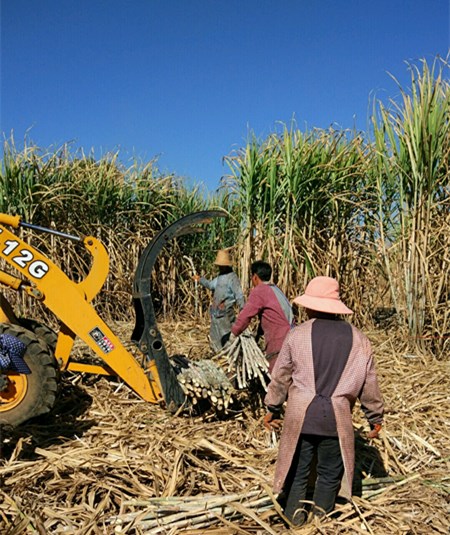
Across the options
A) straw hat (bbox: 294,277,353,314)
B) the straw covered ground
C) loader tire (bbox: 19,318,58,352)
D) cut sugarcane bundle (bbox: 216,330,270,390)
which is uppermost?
straw hat (bbox: 294,277,353,314)

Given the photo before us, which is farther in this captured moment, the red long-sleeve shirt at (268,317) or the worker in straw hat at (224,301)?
the worker in straw hat at (224,301)

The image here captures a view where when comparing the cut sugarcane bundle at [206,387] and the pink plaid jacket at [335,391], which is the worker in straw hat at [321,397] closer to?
the pink plaid jacket at [335,391]

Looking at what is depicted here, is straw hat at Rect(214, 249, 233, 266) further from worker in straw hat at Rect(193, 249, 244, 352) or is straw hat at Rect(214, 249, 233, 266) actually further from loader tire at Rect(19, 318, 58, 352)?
loader tire at Rect(19, 318, 58, 352)

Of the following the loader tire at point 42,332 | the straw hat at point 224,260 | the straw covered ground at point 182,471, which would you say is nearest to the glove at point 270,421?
the straw covered ground at point 182,471

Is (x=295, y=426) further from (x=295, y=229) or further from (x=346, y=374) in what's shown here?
(x=295, y=229)

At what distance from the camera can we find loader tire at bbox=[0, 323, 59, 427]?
11.8 feet

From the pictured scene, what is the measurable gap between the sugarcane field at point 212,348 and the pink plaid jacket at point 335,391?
31 centimetres

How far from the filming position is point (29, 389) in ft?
11.9

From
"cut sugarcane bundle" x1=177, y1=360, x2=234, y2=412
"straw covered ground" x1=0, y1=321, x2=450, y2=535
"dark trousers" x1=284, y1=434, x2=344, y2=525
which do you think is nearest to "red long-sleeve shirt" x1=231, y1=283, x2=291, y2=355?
"cut sugarcane bundle" x1=177, y1=360, x2=234, y2=412

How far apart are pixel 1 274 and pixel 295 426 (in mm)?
2477

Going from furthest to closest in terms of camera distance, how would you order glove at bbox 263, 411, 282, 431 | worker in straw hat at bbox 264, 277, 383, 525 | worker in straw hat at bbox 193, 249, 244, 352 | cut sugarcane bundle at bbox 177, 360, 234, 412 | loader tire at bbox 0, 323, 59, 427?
worker in straw hat at bbox 193, 249, 244, 352 → cut sugarcane bundle at bbox 177, 360, 234, 412 → loader tire at bbox 0, 323, 59, 427 → glove at bbox 263, 411, 282, 431 → worker in straw hat at bbox 264, 277, 383, 525

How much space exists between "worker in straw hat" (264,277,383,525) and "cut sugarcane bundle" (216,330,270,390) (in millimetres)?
1115

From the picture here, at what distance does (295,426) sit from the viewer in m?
2.80

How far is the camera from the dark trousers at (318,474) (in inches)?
112
